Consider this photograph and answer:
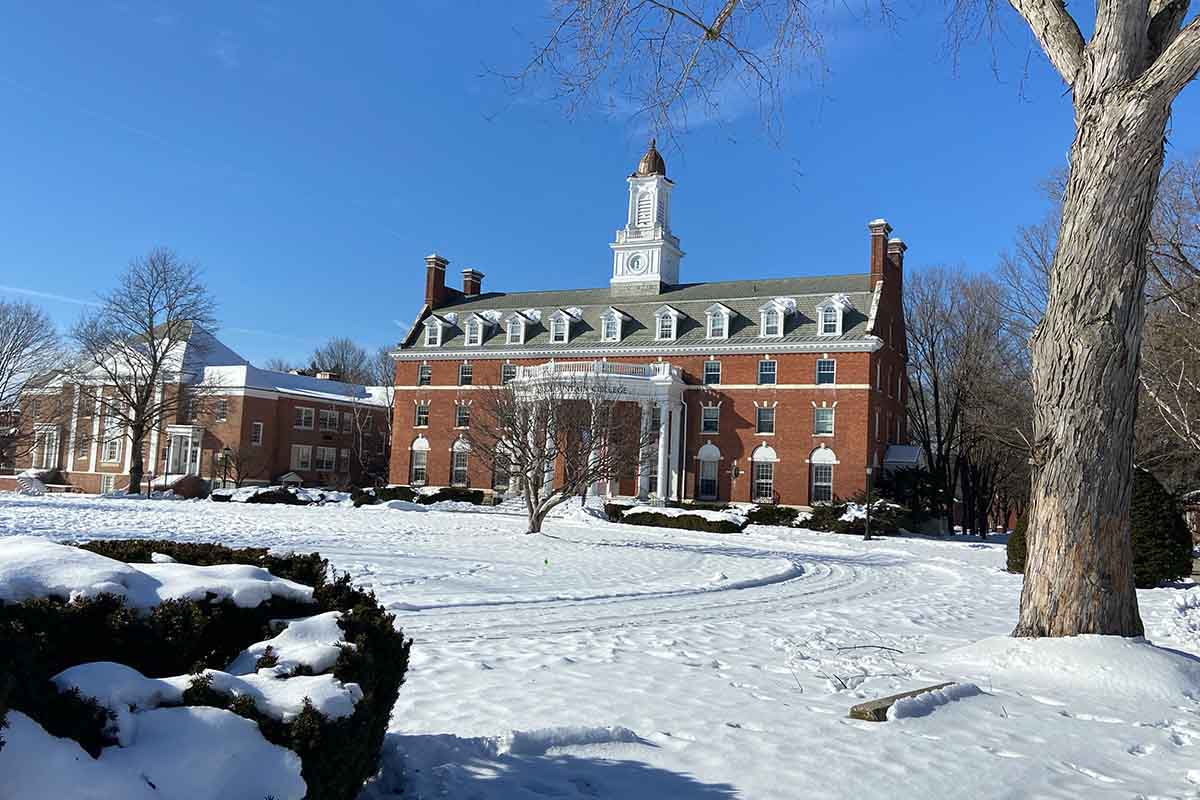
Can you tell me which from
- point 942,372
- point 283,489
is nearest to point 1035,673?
point 283,489

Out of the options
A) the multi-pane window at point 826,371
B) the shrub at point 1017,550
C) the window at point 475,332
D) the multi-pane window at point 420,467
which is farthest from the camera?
the window at point 475,332

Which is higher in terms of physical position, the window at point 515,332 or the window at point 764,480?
the window at point 515,332

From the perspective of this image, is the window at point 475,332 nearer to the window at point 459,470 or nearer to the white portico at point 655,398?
the window at point 459,470

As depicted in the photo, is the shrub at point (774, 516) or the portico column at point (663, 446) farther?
the portico column at point (663, 446)

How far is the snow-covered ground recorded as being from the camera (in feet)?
16.8

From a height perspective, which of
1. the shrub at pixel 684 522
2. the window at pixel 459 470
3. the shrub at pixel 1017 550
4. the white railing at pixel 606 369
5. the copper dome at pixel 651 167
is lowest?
the shrub at pixel 684 522

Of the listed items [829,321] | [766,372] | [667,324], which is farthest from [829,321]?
[667,324]

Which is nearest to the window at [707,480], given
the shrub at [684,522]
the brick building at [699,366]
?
the brick building at [699,366]

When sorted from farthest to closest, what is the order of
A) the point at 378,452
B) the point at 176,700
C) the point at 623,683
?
the point at 378,452
the point at 623,683
the point at 176,700

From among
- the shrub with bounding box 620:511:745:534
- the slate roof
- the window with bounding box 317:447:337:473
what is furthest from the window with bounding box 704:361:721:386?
the window with bounding box 317:447:337:473

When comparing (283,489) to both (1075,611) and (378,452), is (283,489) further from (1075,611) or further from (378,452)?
(1075,611)

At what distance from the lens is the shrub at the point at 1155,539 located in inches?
702

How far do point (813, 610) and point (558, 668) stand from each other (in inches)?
243

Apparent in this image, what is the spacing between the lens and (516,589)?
553 inches
